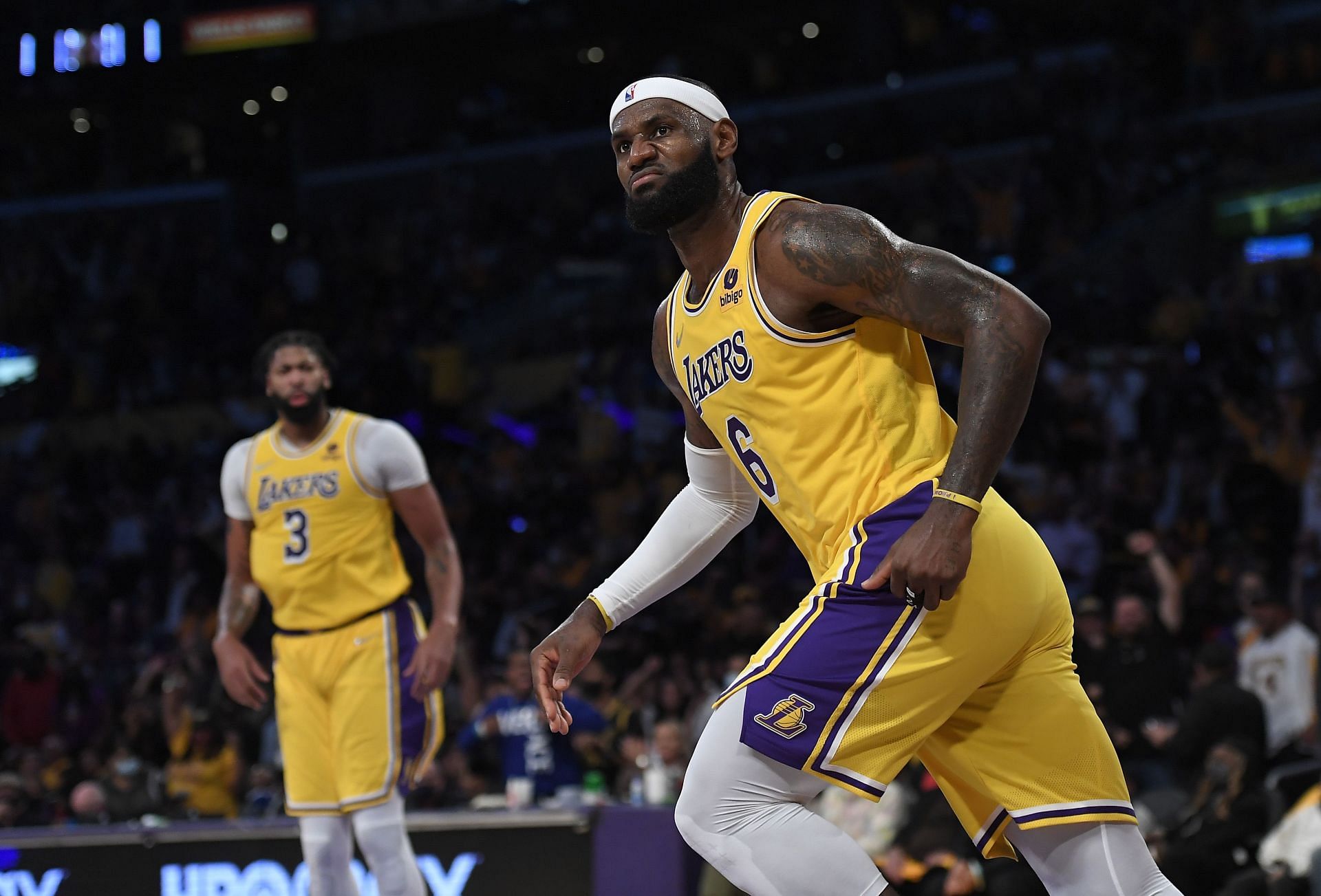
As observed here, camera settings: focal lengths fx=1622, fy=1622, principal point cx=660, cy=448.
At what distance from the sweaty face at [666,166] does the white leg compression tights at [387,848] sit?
10.4 feet

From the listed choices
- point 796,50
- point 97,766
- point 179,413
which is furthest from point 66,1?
point 97,766

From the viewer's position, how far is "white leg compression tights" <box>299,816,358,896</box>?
19.9 ft

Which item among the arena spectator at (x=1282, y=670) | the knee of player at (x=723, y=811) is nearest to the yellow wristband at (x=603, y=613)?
the knee of player at (x=723, y=811)

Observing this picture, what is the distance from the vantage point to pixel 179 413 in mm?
18984

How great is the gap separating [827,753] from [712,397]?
2.70 feet

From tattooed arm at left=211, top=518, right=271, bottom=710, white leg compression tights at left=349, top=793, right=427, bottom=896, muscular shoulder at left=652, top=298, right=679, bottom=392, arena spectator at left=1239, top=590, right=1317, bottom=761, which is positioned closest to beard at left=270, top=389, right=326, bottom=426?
tattooed arm at left=211, top=518, right=271, bottom=710

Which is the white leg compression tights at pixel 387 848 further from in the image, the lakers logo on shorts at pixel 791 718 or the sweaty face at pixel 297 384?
the lakers logo on shorts at pixel 791 718

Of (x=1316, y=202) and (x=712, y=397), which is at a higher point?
(x=1316, y=202)

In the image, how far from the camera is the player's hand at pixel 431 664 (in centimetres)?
618

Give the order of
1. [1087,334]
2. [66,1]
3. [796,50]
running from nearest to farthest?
[1087,334], [66,1], [796,50]

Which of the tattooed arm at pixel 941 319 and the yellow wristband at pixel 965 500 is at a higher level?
the tattooed arm at pixel 941 319

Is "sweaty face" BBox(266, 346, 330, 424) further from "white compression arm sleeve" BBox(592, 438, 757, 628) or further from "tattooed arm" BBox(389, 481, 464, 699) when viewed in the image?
"white compression arm sleeve" BBox(592, 438, 757, 628)

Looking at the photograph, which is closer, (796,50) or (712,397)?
(712,397)

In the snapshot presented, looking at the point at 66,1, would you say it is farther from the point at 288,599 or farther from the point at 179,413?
the point at 288,599
